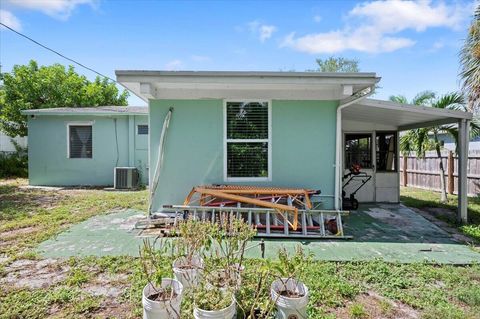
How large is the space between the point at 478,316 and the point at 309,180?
3538 mm

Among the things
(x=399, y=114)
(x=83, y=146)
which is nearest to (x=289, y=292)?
(x=399, y=114)

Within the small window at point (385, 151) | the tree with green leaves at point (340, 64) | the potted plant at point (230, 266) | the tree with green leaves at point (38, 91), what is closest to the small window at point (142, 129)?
the small window at point (385, 151)

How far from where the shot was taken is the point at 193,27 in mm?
11008

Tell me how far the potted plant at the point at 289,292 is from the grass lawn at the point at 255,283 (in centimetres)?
13

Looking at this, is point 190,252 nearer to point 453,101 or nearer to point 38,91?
point 453,101

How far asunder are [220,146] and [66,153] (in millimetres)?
8384

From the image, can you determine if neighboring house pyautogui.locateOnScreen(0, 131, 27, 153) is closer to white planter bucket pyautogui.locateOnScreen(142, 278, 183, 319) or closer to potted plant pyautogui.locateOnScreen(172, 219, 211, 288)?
potted plant pyautogui.locateOnScreen(172, 219, 211, 288)

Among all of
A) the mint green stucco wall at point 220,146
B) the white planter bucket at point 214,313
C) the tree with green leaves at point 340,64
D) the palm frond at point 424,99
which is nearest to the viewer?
the white planter bucket at point 214,313

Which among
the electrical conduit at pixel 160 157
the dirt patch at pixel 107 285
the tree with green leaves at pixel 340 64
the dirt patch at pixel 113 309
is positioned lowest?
the dirt patch at pixel 113 309

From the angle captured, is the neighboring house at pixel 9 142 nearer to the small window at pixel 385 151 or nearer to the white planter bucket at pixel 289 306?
the small window at pixel 385 151

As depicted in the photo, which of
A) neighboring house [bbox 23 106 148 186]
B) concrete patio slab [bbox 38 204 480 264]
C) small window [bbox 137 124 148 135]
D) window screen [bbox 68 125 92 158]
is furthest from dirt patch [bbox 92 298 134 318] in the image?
window screen [bbox 68 125 92 158]

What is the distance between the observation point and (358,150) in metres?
8.30

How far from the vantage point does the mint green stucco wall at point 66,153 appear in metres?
11.4

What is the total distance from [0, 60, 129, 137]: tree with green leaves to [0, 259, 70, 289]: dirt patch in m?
15.0
